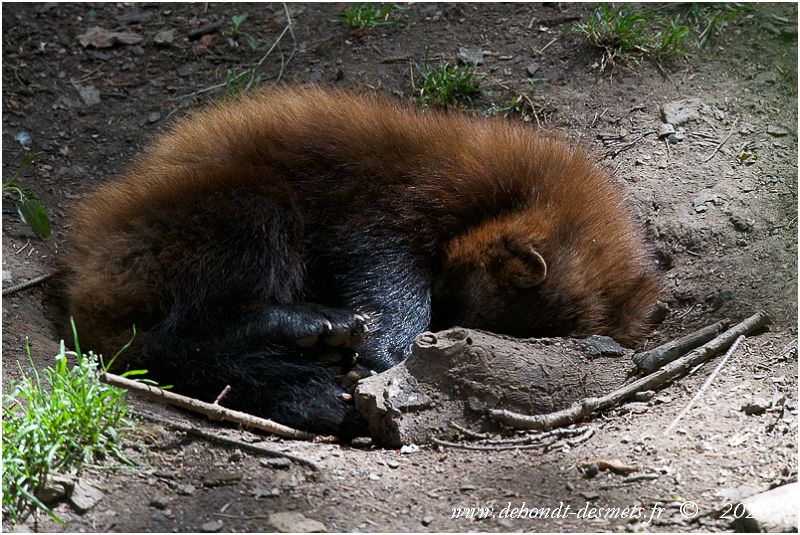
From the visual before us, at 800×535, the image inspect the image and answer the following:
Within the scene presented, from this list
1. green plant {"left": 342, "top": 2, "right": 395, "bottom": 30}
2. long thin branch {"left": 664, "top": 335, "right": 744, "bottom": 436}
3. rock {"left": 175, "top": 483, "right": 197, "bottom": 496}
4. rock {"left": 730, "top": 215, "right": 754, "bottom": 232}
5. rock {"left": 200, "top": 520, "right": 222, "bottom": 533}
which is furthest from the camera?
green plant {"left": 342, "top": 2, "right": 395, "bottom": 30}

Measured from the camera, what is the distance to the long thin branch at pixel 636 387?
374cm

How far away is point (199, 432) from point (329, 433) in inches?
27.0

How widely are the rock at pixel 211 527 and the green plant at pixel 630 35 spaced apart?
4400 mm

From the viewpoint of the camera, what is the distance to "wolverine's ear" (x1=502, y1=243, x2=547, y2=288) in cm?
441

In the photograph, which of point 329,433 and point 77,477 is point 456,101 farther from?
point 77,477

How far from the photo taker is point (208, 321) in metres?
4.25

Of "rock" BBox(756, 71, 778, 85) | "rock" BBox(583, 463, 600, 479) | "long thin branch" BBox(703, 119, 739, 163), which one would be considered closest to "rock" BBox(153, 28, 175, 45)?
"long thin branch" BBox(703, 119, 739, 163)

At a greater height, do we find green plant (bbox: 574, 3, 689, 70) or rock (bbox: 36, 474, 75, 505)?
green plant (bbox: 574, 3, 689, 70)

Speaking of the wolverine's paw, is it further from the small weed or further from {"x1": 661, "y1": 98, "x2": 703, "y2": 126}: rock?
the small weed

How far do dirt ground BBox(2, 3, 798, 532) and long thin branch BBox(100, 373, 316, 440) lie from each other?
0.08m

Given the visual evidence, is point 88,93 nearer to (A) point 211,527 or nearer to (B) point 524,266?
(B) point 524,266

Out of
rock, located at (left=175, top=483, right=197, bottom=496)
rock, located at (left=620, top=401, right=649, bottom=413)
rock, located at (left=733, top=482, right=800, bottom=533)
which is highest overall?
rock, located at (left=175, top=483, right=197, bottom=496)

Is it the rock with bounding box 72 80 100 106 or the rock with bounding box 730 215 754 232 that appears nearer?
the rock with bounding box 730 215 754 232

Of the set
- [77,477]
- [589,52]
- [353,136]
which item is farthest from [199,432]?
[589,52]
